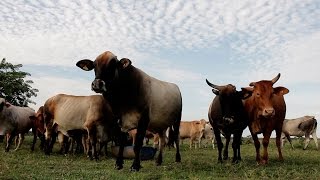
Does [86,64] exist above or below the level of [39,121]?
above

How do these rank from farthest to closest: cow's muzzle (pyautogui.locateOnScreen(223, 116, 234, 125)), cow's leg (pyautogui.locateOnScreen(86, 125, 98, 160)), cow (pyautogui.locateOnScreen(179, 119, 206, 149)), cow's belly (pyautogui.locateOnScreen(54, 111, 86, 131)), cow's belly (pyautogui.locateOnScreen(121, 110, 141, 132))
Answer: cow (pyautogui.locateOnScreen(179, 119, 206, 149)), cow's belly (pyautogui.locateOnScreen(54, 111, 86, 131)), cow's leg (pyautogui.locateOnScreen(86, 125, 98, 160)), cow's muzzle (pyautogui.locateOnScreen(223, 116, 234, 125)), cow's belly (pyautogui.locateOnScreen(121, 110, 141, 132))

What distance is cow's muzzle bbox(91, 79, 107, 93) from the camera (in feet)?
31.5

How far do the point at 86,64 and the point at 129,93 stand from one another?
55.2 inches

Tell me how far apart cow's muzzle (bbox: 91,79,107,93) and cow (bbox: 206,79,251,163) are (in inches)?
176

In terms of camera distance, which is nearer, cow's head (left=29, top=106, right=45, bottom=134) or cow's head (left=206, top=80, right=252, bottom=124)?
cow's head (left=206, top=80, right=252, bottom=124)

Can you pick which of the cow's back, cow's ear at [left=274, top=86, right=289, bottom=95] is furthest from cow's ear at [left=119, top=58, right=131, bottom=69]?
cow's ear at [left=274, top=86, right=289, bottom=95]

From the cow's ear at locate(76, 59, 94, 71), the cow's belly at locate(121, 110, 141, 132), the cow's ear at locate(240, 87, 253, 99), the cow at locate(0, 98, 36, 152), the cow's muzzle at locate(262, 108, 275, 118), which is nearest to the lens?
the cow's belly at locate(121, 110, 141, 132)

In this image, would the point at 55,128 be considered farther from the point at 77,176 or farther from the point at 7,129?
the point at 77,176

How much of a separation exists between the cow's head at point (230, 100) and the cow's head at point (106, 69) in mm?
3717

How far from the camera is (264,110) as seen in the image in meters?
11.8

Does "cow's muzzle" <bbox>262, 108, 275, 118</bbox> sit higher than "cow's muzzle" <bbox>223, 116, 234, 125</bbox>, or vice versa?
"cow's muzzle" <bbox>262, 108, 275, 118</bbox>

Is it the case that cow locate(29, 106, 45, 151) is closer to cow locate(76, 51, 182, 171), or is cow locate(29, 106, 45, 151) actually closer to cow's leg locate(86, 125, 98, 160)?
cow's leg locate(86, 125, 98, 160)

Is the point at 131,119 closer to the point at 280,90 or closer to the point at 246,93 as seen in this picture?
the point at 246,93

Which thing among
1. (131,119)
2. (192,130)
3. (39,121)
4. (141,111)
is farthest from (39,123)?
(192,130)
